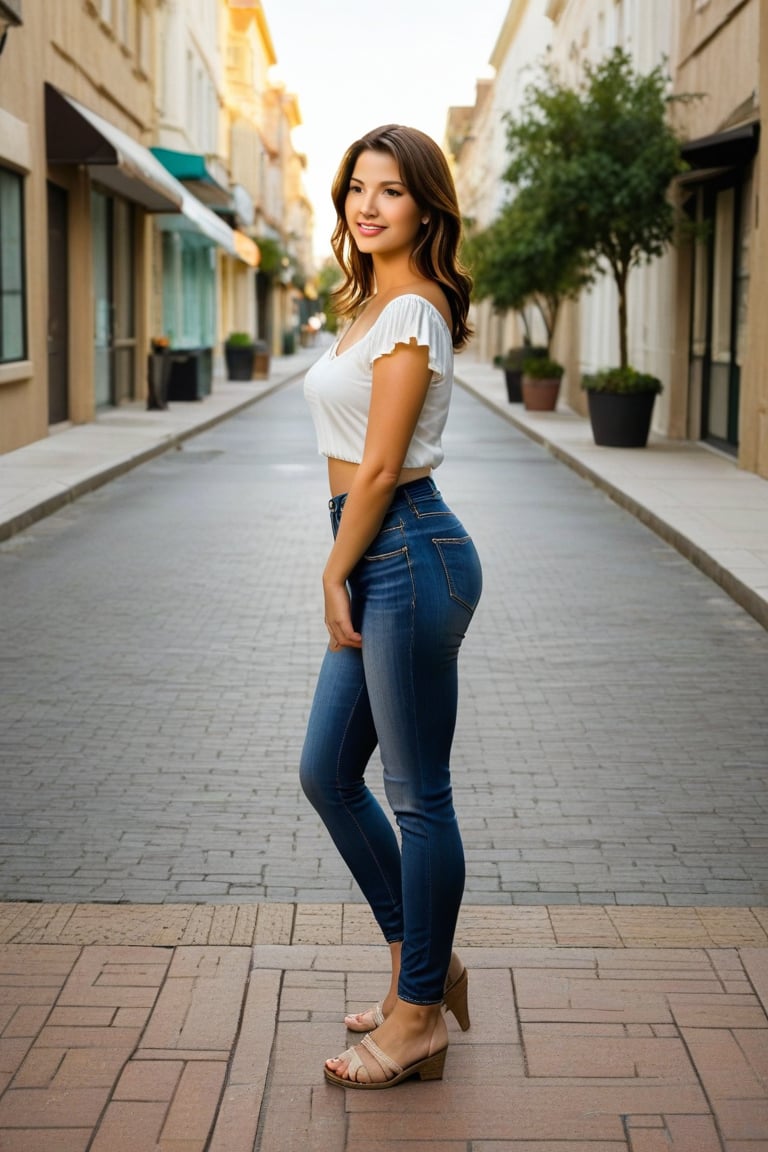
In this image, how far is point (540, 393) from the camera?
88.7 feet

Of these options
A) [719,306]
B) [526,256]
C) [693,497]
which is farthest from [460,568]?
[526,256]

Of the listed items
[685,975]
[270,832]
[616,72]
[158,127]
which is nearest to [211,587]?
[270,832]

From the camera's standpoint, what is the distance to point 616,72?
1986cm

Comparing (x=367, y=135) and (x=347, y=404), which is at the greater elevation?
(x=367, y=135)

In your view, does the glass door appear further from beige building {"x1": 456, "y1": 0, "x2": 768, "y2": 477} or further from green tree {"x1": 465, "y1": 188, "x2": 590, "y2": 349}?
beige building {"x1": 456, "y1": 0, "x2": 768, "y2": 477}

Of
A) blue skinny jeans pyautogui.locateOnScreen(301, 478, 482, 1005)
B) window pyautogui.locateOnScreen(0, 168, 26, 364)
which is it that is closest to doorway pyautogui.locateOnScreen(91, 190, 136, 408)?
window pyautogui.locateOnScreen(0, 168, 26, 364)

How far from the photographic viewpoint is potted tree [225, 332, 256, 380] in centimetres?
3762

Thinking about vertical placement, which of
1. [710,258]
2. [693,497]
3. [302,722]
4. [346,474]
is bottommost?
[302,722]

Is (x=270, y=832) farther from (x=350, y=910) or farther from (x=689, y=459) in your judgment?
(x=689, y=459)

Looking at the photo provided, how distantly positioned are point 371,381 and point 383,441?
0.15 metres

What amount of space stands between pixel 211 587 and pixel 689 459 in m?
9.33

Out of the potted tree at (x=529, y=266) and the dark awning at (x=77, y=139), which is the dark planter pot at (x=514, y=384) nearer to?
the potted tree at (x=529, y=266)

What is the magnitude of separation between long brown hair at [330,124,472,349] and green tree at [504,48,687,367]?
1626 centimetres

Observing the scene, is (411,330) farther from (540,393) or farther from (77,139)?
(540,393)
